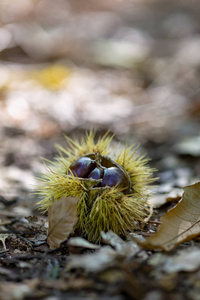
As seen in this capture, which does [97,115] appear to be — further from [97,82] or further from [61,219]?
[61,219]

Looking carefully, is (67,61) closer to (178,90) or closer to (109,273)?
(178,90)

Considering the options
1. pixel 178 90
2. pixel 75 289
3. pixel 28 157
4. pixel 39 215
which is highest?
pixel 178 90

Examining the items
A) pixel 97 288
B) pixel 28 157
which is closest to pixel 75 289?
pixel 97 288

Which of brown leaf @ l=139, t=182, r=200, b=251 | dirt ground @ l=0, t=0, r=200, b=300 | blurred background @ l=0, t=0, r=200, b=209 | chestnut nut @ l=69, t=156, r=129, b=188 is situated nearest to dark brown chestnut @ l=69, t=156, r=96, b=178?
chestnut nut @ l=69, t=156, r=129, b=188

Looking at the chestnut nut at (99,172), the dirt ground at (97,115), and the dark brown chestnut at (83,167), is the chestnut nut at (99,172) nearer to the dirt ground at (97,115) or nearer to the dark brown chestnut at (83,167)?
the dark brown chestnut at (83,167)

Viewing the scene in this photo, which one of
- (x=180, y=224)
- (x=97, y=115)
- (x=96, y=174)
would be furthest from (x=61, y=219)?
(x=97, y=115)

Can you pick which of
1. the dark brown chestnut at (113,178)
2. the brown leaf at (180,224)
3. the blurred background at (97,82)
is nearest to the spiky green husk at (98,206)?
the dark brown chestnut at (113,178)

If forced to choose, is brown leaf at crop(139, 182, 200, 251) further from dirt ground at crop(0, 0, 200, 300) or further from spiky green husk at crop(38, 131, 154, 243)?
spiky green husk at crop(38, 131, 154, 243)
